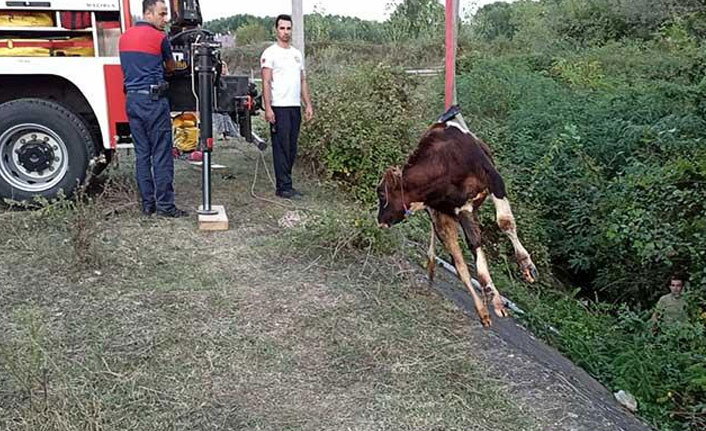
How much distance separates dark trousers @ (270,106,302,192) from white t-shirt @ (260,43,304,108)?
0.09m

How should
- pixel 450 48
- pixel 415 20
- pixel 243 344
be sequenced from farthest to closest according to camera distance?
pixel 415 20 < pixel 450 48 < pixel 243 344

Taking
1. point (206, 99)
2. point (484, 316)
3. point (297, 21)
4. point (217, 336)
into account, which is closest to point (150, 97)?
point (206, 99)

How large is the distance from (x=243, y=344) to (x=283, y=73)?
3.66 metres

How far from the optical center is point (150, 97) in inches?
251

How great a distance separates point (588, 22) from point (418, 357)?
74.0 feet

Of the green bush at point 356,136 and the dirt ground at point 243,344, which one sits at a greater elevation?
the green bush at point 356,136

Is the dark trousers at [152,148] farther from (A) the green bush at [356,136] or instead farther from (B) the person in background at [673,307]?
(B) the person in background at [673,307]

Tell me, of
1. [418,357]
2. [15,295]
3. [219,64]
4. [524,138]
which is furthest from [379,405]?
[524,138]

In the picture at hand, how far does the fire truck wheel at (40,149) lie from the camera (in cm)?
668

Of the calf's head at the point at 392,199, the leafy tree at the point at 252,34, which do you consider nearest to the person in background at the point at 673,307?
the calf's head at the point at 392,199

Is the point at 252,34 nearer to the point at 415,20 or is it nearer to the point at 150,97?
the point at 415,20

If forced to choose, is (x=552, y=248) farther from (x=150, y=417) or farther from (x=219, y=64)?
(x=150, y=417)

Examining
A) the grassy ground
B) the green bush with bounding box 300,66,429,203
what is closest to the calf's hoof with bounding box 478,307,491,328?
the grassy ground

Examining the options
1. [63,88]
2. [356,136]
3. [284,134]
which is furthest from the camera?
[356,136]
